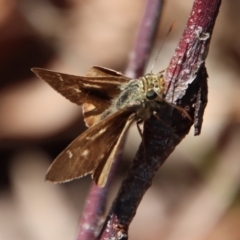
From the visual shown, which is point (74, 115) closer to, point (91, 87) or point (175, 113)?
point (91, 87)

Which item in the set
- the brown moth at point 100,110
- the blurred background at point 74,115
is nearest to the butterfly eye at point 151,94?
the brown moth at point 100,110

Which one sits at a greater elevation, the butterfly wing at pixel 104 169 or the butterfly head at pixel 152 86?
the butterfly head at pixel 152 86

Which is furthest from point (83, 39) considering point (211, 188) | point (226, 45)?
point (211, 188)

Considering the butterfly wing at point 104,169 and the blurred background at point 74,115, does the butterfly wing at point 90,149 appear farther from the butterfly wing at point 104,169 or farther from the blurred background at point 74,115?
the blurred background at point 74,115

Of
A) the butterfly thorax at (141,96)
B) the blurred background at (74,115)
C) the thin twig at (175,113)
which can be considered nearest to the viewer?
the thin twig at (175,113)

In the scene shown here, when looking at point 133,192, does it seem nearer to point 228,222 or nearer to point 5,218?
Result: point 228,222

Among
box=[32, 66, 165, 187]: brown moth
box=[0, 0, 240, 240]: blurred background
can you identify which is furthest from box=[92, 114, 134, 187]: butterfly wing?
box=[0, 0, 240, 240]: blurred background

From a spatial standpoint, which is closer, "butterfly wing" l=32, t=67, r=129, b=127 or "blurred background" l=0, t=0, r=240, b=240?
"butterfly wing" l=32, t=67, r=129, b=127

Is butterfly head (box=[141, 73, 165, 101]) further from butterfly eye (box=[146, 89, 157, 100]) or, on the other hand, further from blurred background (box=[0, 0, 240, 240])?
blurred background (box=[0, 0, 240, 240])
